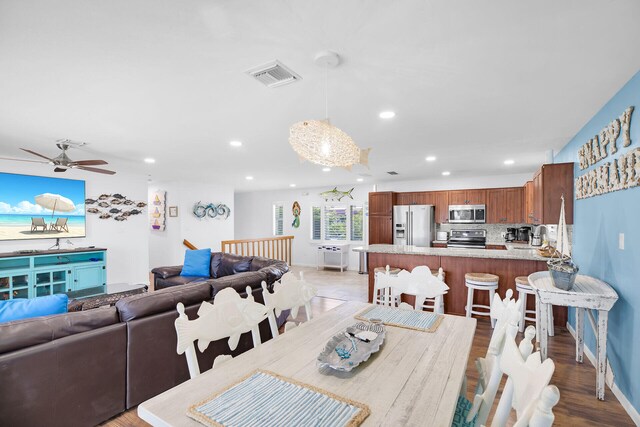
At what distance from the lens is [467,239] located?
23.3 ft

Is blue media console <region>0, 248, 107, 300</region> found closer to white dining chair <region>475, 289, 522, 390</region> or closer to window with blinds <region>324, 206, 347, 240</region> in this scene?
window with blinds <region>324, 206, 347, 240</region>

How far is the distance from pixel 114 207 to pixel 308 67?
5.78m

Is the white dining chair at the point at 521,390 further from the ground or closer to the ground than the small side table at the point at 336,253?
further from the ground

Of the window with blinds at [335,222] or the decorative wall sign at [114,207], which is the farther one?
the window with blinds at [335,222]

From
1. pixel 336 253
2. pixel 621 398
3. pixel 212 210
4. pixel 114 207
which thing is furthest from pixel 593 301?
pixel 212 210

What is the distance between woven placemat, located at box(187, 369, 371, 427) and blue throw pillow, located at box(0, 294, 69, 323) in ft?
5.45

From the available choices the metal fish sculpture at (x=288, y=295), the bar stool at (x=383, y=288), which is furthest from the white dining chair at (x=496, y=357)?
the metal fish sculpture at (x=288, y=295)

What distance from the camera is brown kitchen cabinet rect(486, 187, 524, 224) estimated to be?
6543mm

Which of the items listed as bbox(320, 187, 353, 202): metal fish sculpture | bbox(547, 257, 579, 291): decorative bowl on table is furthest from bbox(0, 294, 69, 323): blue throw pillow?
bbox(320, 187, 353, 202): metal fish sculpture

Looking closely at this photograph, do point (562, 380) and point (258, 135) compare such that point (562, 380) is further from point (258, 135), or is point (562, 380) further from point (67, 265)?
point (67, 265)

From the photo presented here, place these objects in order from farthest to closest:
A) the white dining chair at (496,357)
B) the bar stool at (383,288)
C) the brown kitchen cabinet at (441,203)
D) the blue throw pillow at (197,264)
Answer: the brown kitchen cabinet at (441,203), the blue throw pillow at (197,264), the bar stool at (383,288), the white dining chair at (496,357)

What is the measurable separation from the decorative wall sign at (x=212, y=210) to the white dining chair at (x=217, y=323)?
660 centimetres

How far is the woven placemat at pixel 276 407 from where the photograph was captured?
993 millimetres

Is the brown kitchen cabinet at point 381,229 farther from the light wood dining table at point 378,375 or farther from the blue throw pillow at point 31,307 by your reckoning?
the blue throw pillow at point 31,307
